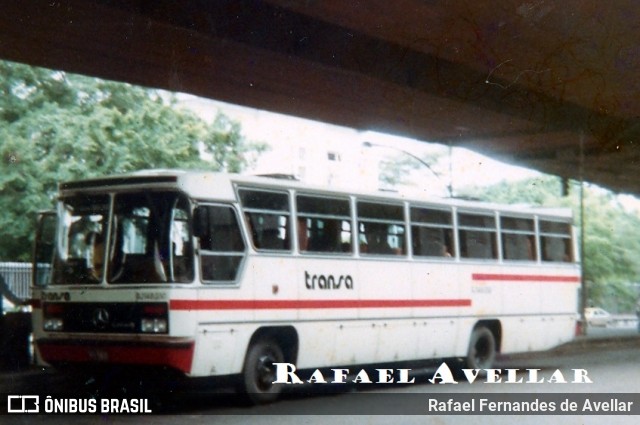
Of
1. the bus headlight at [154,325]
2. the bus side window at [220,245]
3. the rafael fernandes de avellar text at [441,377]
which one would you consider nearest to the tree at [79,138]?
the rafael fernandes de avellar text at [441,377]

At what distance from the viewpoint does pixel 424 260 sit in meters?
14.6

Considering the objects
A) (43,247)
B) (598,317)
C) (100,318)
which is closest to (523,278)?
(100,318)

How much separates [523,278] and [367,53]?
4774mm

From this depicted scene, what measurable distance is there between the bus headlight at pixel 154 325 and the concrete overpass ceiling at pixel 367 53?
459 centimetres

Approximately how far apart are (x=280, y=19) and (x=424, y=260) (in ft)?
13.9

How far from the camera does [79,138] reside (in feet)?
69.8

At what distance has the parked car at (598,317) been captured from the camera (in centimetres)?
4631

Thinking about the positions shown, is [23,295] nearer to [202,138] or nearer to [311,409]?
[202,138]

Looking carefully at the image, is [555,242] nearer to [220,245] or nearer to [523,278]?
[523,278]

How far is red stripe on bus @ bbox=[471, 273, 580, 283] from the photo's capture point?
15.8 metres

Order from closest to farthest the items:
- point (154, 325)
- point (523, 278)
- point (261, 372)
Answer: point (154, 325) → point (261, 372) → point (523, 278)

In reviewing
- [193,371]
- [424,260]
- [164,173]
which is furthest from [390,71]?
[193,371]

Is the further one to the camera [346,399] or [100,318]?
[346,399]

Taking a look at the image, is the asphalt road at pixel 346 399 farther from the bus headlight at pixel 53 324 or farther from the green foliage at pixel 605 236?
the green foliage at pixel 605 236
